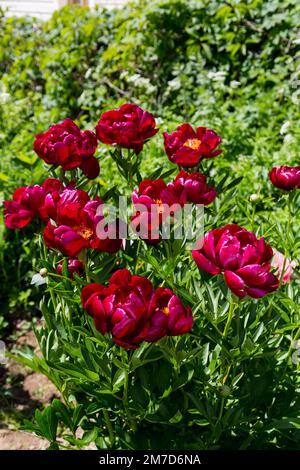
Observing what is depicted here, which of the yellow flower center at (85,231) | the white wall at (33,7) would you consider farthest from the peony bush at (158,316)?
the white wall at (33,7)

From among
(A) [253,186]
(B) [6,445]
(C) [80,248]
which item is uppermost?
(C) [80,248]

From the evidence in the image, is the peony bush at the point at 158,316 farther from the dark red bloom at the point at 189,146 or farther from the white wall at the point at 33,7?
the white wall at the point at 33,7

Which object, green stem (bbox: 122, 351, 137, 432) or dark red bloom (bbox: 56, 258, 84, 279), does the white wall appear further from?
green stem (bbox: 122, 351, 137, 432)

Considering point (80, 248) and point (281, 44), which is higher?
point (80, 248)

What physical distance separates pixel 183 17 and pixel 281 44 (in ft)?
2.79

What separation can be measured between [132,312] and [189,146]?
25.1 inches

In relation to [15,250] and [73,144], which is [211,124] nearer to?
[15,250]

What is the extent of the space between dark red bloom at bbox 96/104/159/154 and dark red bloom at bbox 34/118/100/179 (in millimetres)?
42

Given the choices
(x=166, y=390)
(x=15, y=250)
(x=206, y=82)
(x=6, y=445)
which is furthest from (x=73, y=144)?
(x=206, y=82)

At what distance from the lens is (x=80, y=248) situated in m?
1.24

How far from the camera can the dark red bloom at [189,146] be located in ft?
5.03

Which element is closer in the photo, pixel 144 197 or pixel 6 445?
pixel 144 197

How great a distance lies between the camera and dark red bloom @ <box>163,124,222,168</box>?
60.4 inches

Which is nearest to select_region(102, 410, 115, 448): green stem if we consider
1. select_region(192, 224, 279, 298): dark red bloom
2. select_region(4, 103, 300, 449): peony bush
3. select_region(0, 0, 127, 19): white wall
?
select_region(4, 103, 300, 449): peony bush
